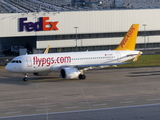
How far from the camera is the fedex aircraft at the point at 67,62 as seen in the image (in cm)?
4475

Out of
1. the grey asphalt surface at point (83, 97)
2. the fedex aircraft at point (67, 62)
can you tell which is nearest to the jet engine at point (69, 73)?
the fedex aircraft at point (67, 62)

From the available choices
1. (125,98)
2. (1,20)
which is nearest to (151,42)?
(1,20)

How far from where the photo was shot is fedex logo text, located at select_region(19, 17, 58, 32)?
80.4 m

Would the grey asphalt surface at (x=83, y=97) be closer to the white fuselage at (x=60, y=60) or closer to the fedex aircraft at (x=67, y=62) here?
the fedex aircraft at (x=67, y=62)

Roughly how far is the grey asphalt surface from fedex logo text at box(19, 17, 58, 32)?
30880mm

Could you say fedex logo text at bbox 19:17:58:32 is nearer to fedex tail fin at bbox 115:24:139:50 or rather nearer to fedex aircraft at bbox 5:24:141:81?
fedex tail fin at bbox 115:24:139:50

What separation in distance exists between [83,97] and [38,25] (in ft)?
169

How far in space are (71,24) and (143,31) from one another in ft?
69.5

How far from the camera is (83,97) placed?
1325 inches

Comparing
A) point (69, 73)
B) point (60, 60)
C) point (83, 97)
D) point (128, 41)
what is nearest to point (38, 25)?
point (128, 41)

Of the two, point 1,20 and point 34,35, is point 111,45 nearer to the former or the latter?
point 34,35

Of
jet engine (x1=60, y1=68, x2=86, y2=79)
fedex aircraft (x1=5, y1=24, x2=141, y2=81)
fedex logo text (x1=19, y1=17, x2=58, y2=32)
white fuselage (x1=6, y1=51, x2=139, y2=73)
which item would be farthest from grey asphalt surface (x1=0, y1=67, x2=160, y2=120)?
fedex logo text (x1=19, y1=17, x2=58, y2=32)

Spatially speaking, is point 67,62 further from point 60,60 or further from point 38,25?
point 38,25

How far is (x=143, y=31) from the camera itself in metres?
91.2
